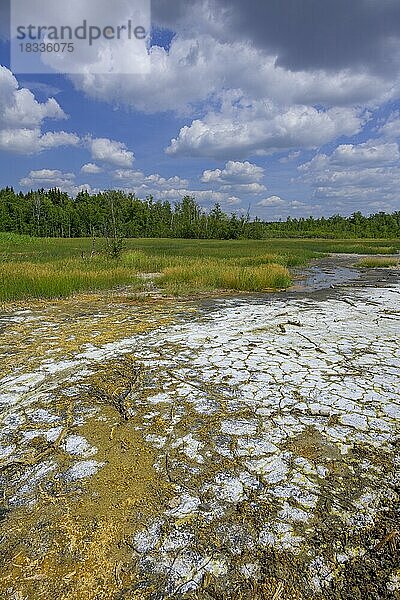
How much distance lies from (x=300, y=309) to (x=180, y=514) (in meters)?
7.68

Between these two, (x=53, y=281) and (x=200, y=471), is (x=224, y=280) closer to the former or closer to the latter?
(x=53, y=281)

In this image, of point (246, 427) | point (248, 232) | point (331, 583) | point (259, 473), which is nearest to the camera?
point (331, 583)

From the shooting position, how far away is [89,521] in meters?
2.60

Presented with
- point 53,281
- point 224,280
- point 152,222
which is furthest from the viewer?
point 152,222

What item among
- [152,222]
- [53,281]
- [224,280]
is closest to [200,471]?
[53,281]

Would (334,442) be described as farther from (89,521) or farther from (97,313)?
(97,313)

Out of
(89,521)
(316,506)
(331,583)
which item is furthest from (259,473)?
(89,521)

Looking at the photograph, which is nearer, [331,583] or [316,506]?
[331,583]

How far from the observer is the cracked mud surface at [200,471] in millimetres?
2234

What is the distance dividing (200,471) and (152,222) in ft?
269

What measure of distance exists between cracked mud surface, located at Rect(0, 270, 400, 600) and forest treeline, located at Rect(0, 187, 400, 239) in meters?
61.9

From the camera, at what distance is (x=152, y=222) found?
82.6 meters

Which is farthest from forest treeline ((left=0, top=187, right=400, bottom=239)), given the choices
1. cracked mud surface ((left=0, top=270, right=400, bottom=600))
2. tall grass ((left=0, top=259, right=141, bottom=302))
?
cracked mud surface ((left=0, top=270, right=400, bottom=600))

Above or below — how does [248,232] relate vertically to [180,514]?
above
